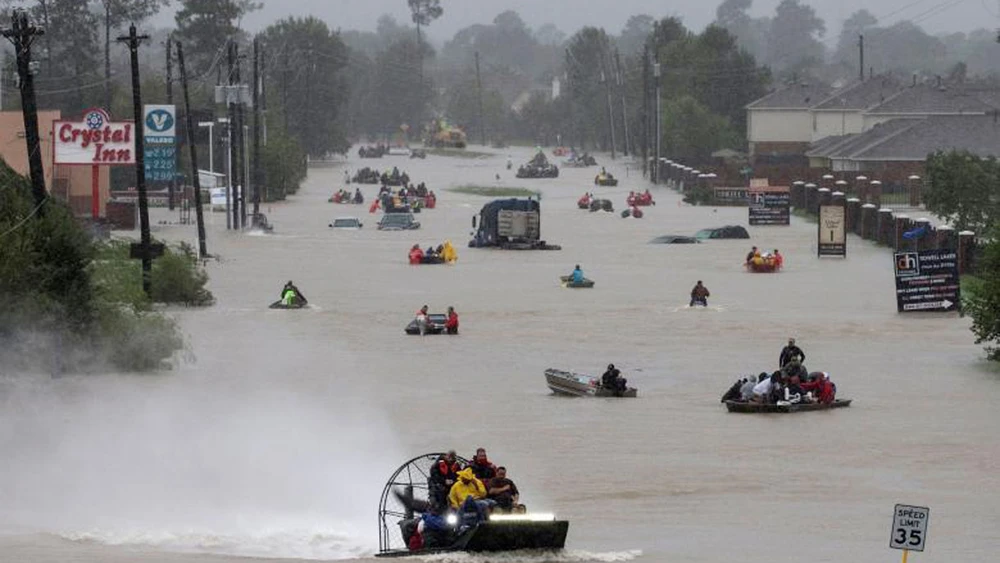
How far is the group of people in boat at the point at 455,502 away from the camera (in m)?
23.2

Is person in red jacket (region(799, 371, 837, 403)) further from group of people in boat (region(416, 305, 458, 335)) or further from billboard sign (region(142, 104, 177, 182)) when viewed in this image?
billboard sign (region(142, 104, 177, 182))

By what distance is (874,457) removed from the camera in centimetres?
3359

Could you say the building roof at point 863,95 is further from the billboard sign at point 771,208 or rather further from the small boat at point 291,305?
the small boat at point 291,305

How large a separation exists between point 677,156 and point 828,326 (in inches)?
4039

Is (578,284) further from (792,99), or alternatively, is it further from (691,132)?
(691,132)

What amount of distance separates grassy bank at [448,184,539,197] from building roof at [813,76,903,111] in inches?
1014

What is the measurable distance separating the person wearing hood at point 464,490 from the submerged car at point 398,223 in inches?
2926

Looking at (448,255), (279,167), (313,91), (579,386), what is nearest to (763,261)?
(448,255)

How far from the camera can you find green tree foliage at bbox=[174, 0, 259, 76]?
538 feet

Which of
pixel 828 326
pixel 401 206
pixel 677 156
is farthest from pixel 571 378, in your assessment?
pixel 677 156

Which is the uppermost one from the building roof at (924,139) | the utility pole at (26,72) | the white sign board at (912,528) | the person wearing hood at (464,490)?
the utility pole at (26,72)

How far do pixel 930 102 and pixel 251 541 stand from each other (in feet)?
378

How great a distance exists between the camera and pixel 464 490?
23531 millimetres

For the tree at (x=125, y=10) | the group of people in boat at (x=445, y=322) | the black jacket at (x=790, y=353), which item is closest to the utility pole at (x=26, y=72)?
the group of people in boat at (x=445, y=322)
